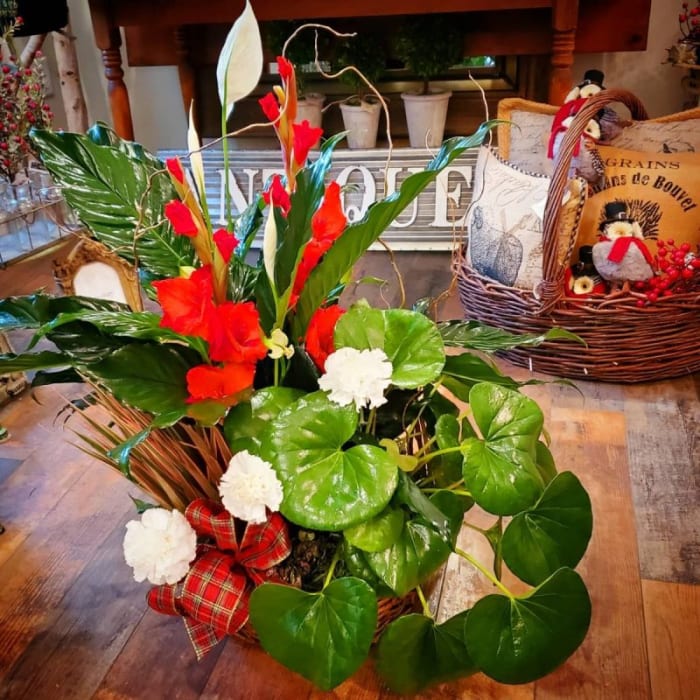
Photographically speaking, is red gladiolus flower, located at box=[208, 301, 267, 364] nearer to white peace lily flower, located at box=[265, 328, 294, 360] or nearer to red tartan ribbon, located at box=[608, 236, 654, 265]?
white peace lily flower, located at box=[265, 328, 294, 360]

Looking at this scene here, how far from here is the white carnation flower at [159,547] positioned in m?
0.74

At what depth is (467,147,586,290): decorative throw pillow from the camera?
1475 millimetres

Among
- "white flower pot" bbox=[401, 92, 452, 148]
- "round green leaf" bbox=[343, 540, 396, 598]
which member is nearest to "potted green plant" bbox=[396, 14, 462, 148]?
"white flower pot" bbox=[401, 92, 452, 148]

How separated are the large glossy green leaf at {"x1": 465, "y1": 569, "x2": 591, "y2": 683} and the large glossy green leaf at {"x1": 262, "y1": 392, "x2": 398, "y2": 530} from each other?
14 centimetres

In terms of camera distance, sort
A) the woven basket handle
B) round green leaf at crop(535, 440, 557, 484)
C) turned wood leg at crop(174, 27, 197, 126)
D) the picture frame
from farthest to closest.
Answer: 1. turned wood leg at crop(174, 27, 197, 126)
2. the woven basket handle
3. the picture frame
4. round green leaf at crop(535, 440, 557, 484)

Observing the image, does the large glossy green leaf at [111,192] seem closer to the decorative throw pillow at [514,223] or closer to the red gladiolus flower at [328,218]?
the red gladiolus flower at [328,218]

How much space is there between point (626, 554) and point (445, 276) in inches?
46.2

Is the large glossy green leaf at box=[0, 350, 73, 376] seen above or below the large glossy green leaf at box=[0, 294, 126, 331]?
below

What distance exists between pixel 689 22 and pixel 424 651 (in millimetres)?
2368

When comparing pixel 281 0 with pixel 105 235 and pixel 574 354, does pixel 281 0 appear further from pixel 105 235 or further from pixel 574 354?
pixel 105 235

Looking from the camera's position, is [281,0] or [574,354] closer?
[574,354]

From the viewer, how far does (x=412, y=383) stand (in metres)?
0.72

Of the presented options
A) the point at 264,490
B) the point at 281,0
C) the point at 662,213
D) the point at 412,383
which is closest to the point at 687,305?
the point at 662,213

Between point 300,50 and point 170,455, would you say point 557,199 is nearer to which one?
point 170,455
